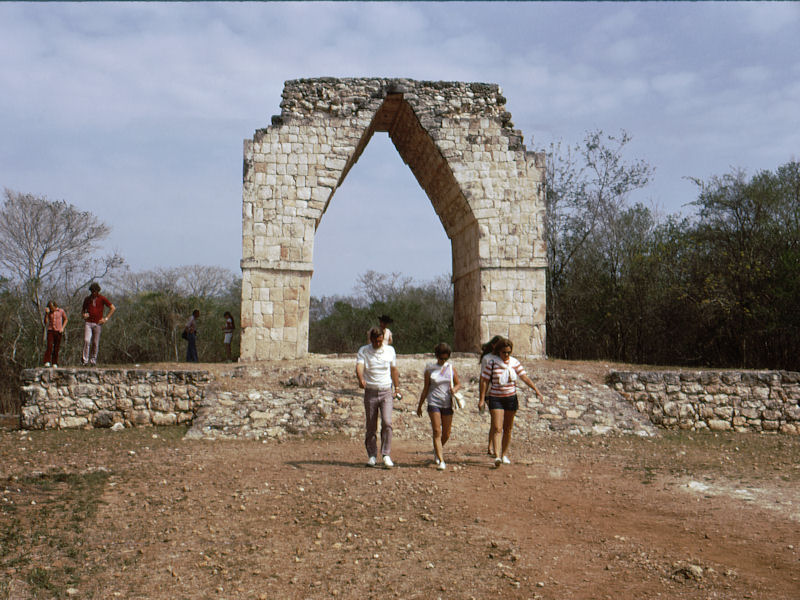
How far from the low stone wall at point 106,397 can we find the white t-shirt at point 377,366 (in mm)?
4269

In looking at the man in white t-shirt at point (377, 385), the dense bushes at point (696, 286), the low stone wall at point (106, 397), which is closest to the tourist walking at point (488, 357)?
the man in white t-shirt at point (377, 385)

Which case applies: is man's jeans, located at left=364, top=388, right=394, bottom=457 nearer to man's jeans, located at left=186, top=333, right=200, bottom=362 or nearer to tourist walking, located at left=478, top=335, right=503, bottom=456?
tourist walking, located at left=478, top=335, right=503, bottom=456

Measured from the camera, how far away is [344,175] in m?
13.6

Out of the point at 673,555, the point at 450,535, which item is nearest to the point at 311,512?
the point at 450,535

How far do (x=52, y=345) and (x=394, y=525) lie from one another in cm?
841

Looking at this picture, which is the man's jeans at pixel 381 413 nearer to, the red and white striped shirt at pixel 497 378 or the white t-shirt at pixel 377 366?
the white t-shirt at pixel 377 366

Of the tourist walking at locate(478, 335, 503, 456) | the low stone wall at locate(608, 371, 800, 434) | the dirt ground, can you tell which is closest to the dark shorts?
the tourist walking at locate(478, 335, 503, 456)

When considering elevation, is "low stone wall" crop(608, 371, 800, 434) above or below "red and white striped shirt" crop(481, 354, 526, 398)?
below

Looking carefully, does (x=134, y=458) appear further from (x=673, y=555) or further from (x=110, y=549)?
(x=673, y=555)

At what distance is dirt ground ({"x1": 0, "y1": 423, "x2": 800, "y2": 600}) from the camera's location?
374cm

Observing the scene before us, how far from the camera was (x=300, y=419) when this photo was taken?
900cm

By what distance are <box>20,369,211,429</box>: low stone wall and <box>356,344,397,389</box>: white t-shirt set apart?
14.0 ft

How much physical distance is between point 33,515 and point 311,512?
2.19m

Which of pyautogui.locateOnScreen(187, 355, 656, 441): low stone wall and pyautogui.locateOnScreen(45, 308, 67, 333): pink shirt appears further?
pyautogui.locateOnScreen(45, 308, 67, 333): pink shirt
